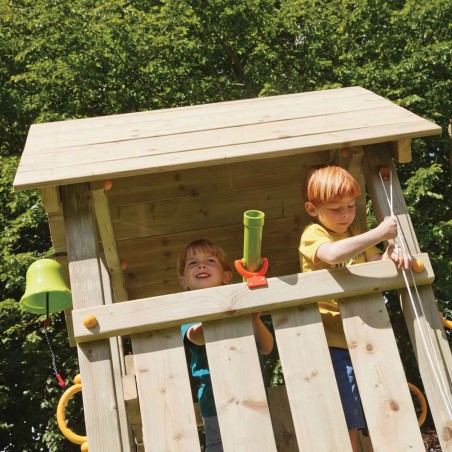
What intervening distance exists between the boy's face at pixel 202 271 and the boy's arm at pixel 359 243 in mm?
792

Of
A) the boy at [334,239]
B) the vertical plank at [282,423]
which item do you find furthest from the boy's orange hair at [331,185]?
the vertical plank at [282,423]

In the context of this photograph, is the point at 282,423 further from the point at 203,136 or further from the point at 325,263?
the point at 203,136

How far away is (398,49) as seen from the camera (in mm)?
11664

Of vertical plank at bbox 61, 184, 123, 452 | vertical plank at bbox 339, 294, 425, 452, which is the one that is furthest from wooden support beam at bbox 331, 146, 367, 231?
vertical plank at bbox 61, 184, 123, 452

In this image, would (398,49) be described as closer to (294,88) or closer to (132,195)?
(294,88)

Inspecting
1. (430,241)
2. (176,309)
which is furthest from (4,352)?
(176,309)

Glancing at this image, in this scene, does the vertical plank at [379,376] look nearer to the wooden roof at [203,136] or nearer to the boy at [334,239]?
the boy at [334,239]

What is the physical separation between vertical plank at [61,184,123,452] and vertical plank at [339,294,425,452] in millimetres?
978

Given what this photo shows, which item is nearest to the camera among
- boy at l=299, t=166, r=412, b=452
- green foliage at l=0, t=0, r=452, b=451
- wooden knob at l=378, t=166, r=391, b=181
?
boy at l=299, t=166, r=412, b=452

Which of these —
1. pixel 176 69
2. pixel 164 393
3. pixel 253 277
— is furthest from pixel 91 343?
pixel 176 69

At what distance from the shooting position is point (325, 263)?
347 cm

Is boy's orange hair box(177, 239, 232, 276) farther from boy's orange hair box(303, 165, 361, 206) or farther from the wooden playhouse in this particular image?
boy's orange hair box(303, 165, 361, 206)

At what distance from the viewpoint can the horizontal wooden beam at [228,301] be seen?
2953 millimetres

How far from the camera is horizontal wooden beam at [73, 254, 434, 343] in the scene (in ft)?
9.69
